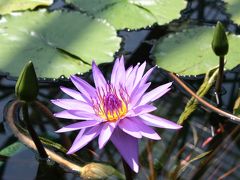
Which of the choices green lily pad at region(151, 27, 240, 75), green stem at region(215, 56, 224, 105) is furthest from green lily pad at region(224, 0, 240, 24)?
green stem at region(215, 56, 224, 105)

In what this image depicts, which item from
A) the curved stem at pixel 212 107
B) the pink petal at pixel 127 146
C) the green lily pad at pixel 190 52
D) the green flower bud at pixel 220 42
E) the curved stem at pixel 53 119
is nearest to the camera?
the pink petal at pixel 127 146

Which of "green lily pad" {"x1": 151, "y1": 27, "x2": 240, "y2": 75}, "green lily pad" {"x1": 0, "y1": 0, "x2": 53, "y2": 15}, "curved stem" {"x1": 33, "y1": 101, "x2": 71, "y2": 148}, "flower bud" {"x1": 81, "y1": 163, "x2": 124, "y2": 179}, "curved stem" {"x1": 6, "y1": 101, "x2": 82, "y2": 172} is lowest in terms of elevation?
"curved stem" {"x1": 6, "y1": 101, "x2": 82, "y2": 172}

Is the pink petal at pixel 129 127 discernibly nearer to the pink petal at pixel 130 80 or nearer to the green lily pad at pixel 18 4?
the pink petal at pixel 130 80

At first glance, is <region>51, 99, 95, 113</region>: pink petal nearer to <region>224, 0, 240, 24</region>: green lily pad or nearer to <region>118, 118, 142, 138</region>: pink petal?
<region>118, 118, 142, 138</region>: pink petal

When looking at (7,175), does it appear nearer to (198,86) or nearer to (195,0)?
(198,86)

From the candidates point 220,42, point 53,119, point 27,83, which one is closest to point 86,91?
point 27,83

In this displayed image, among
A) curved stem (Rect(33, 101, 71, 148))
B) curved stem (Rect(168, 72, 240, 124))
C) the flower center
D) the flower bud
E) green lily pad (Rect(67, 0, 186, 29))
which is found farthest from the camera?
green lily pad (Rect(67, 0, 186, 29))

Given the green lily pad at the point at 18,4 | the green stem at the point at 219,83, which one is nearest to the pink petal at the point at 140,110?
the green stem at the point at 219,83

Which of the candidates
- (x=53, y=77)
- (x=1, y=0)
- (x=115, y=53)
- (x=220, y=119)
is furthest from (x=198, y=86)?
(x=1, y=0)
